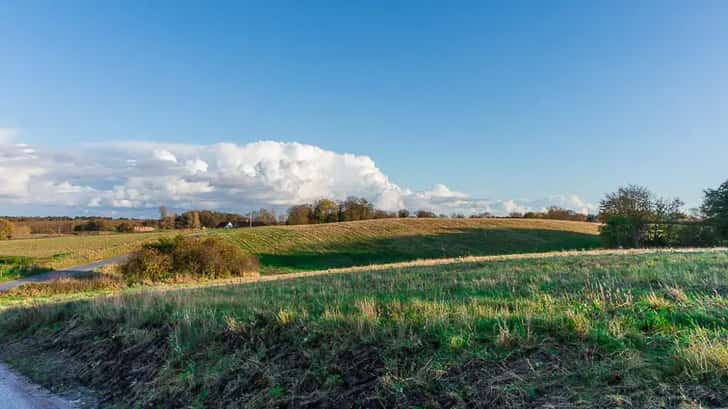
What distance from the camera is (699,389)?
3.62 m

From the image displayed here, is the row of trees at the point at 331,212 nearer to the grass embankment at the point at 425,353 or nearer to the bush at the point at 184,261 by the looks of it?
the bush at the point at 184,261

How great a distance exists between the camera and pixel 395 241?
63.6 m

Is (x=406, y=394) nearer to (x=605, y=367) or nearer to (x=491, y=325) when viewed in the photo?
(x=491, y=325)

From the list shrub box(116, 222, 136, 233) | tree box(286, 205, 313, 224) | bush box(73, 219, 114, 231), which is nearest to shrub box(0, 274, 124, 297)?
tree box(286, 205, 313, 224)

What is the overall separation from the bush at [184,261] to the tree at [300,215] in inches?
2472

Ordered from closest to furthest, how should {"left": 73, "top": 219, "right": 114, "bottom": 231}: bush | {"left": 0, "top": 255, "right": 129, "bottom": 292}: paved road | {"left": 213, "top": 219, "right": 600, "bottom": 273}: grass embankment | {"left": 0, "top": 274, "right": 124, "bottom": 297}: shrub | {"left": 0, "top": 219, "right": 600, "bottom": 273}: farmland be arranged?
{"left": 0, "top": 274, "right": 124, "bottom": 297}: shrub, {"left": 0, "top": 255, "right": 129, "bottom": 292}: paved road, {"left": 0, "top": 219, "right": 600, "bottom": 273}: farmland, {"left": 213, "top": 219, "right": 600, "bottom": 273}: grass embankment, {"left": 73, "top": 219, "right": 114, "bottom": 231}: bush

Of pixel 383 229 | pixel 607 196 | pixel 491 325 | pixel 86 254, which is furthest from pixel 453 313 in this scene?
pixel 383 229

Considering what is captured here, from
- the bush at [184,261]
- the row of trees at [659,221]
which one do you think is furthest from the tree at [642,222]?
the bush at [184,261]

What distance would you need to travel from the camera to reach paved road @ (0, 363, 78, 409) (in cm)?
643

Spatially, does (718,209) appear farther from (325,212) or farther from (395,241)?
(325,212)

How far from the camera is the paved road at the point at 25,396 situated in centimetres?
643

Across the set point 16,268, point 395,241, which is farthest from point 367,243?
point 16,268

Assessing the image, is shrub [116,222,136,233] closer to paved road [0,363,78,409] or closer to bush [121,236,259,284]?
bush [121,236,259,284]

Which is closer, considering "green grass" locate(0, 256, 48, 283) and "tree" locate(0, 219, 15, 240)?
"green grass" locate(0, 256, 48, 283)
